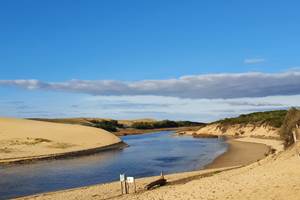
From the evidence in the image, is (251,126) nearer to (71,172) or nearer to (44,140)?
(44,140)

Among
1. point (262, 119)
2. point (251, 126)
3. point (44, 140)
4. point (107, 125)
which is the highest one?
point (107, 125)

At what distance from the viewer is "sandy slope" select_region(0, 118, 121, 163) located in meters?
52.0

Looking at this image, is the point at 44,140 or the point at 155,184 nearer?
the point at 155,184

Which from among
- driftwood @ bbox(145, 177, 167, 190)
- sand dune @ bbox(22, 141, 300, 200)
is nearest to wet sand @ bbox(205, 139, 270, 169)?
driftwood @ bbox(145, 177, 167, 190)

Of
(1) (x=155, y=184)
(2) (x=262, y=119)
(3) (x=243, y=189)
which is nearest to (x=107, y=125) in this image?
(2) (x=262, y=119)

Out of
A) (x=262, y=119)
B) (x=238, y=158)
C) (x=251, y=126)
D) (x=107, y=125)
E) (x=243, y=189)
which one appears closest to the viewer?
(x=243, y=189)

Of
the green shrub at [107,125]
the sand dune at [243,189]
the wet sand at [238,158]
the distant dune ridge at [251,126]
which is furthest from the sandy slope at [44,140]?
the green shrub at [107,125]

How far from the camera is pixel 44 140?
62531 millimetres

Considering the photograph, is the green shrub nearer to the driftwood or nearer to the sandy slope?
the sandy slope

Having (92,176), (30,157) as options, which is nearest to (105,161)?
(30,157)

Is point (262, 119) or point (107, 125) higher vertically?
point (107, 125)

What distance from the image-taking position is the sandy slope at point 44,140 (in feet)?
171

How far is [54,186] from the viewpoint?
3006 cm

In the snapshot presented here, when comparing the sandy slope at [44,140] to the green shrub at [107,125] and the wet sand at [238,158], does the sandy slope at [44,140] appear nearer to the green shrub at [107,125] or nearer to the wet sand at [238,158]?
the wet sand at [238,158]
